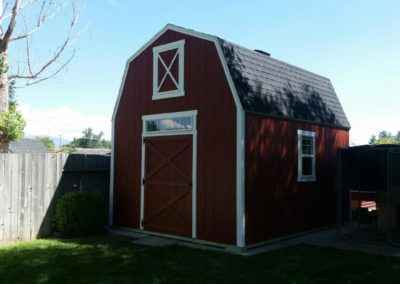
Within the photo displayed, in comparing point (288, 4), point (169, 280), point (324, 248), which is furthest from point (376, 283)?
point (288, 4)

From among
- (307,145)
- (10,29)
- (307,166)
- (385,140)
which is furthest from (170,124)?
(385,140)

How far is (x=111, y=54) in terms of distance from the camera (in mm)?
12469

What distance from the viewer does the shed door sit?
332 inches

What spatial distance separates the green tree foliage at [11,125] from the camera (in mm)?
9766

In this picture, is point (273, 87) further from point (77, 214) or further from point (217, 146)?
point (77, 214)

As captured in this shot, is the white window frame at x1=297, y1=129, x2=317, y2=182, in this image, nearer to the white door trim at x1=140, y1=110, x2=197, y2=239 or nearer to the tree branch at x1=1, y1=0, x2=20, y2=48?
the white door trim at x1=140, y1=110, x2=197, y2=239

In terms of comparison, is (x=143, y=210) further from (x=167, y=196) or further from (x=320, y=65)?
(x=320, y=65)

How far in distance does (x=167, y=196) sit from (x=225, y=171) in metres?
1.85

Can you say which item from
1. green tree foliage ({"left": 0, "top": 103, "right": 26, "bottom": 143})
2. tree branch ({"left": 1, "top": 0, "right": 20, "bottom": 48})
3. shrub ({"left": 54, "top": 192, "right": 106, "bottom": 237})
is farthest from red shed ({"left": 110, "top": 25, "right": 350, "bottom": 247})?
tree branch ({"left": 1, "top": 0, "right": 20, "bottom": 48})

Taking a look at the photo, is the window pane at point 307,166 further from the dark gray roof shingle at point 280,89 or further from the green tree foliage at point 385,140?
the green tree foliage at point 385,140

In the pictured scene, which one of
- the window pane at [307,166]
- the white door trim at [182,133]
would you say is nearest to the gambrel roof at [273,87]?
the window pane at [307,166]

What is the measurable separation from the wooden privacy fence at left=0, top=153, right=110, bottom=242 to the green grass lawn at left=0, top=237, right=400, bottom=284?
714 mm

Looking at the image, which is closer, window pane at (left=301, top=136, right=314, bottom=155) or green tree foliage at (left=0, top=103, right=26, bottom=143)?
window pane at (left=301, top=136, right=314, bottom=155)

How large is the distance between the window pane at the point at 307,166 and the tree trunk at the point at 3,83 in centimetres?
807
